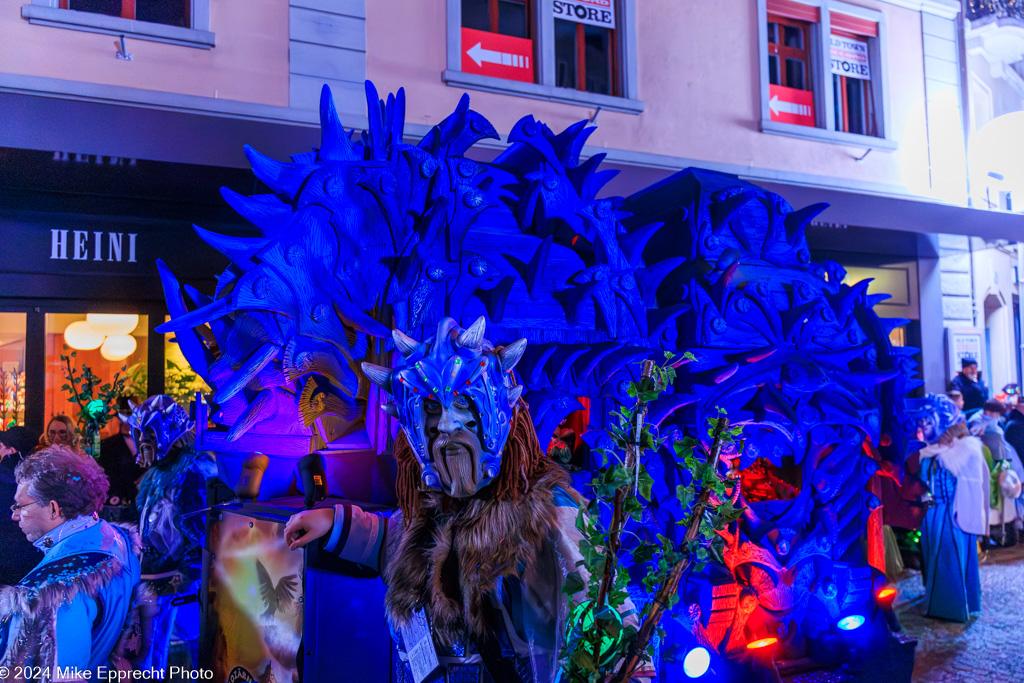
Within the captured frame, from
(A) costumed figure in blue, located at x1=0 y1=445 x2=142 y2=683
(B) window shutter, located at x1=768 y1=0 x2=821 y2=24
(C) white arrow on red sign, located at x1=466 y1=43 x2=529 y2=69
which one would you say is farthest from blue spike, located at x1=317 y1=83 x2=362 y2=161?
→ (B) window shutter, located at x1=768 y1=0 x2=821 y2=24

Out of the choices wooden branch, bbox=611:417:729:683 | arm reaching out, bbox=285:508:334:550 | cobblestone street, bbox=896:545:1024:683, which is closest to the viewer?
wooden branch, bbox=611:417:729:683

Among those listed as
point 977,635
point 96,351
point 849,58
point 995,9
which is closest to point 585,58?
point 849,58

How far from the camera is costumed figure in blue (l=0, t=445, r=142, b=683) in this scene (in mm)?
2598

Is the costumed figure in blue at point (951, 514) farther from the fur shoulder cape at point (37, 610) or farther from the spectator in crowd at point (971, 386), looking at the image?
the fur shoulder cape at point (37, 610)

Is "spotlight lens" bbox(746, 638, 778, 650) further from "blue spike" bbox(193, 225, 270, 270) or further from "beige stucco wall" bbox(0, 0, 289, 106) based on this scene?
"beige stucco wall" bbox(0, 0, 289, 106)

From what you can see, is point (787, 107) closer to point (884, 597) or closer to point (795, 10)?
point (795, 10)

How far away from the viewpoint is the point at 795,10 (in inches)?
284

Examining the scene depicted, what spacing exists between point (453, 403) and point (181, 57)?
13.5 feet

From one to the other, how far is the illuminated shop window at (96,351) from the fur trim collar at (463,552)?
348 centimetres

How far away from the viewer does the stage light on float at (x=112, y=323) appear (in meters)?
5.16

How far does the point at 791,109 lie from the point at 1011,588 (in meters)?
4.45

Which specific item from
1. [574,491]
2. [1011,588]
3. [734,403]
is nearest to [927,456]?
[1011,588]

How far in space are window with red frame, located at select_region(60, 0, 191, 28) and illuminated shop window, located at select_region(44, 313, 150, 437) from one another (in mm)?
1924

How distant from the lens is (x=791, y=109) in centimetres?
726
